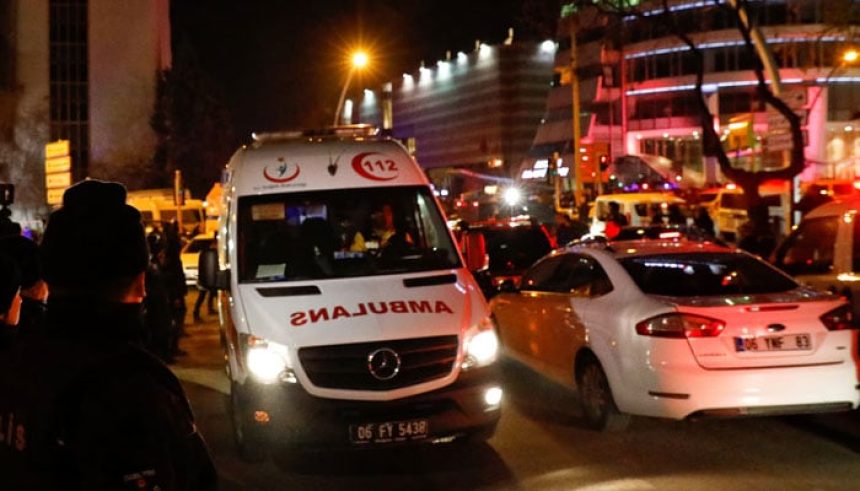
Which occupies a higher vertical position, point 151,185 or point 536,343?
point 151,185

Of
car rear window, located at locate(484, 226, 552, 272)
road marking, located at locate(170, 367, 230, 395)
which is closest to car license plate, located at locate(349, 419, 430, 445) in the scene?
road marking, located at locate(170, 367, 230, 395)

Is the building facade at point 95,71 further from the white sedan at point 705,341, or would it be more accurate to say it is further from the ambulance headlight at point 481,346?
the ambulance headlight at point 481,346

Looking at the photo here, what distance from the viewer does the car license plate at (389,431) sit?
6914 millimetres

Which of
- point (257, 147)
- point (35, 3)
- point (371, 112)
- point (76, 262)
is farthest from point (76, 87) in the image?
point (76, 262)

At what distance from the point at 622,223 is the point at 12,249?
14.9 meters

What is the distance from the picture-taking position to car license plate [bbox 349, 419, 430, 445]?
6914mm

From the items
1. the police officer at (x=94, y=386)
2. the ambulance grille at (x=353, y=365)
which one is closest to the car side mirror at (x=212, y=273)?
the ambulance grille at (x=353, y=365)

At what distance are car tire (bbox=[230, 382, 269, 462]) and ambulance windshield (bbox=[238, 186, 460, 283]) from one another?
3.17 feet

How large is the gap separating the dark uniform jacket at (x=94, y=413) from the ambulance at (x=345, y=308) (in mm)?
4820

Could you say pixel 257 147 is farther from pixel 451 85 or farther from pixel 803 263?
pixel 451 85

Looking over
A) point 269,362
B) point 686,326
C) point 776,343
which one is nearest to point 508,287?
point 686,326

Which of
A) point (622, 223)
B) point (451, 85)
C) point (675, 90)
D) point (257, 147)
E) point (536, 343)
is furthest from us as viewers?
point (451, 85)

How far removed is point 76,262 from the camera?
2.16 metres

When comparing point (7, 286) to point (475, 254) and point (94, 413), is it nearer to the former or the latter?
point (94, 413)
